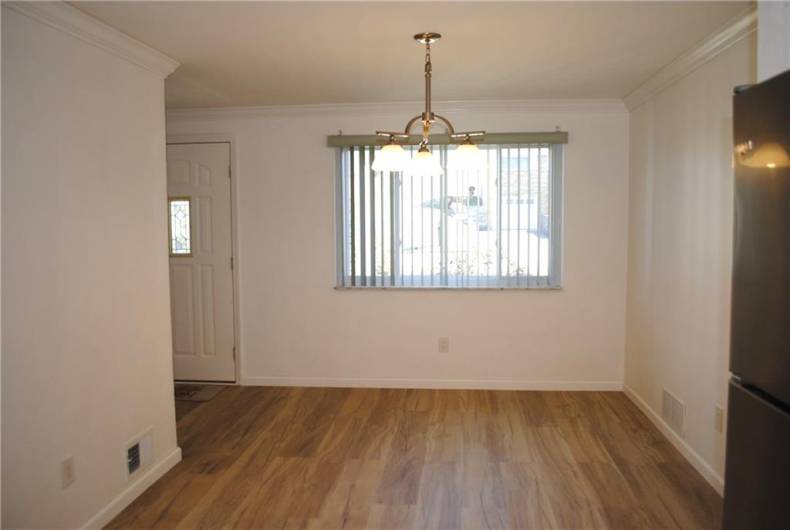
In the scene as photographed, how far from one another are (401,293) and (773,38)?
3044 millimetres


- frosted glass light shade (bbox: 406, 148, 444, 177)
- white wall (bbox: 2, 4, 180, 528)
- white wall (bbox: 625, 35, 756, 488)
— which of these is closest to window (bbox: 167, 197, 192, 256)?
white wall (bbox: 2, 4, 180, 528)

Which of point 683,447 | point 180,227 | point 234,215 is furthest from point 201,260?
point 683,447

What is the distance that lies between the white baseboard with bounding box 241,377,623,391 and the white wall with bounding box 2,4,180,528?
5.07 feet

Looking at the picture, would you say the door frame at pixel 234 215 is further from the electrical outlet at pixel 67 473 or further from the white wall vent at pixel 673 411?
the white wall vent at pixel 673 411

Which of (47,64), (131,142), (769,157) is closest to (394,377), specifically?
(131,142)

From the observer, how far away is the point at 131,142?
2.69 meters

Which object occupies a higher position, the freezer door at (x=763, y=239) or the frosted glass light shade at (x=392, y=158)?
the frosted glass light shade at (x=392, y=158)

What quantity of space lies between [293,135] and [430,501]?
2984 mm

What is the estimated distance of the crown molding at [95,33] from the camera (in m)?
2.11

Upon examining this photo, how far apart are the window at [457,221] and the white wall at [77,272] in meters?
1.69

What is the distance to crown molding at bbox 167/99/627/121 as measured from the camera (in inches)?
162

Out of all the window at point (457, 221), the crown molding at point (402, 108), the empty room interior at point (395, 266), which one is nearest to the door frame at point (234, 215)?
the empty room interior at point (395, 266)

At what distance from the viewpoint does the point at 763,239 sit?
4.20ft

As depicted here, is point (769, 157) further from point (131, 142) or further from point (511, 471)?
point (131, 142)
